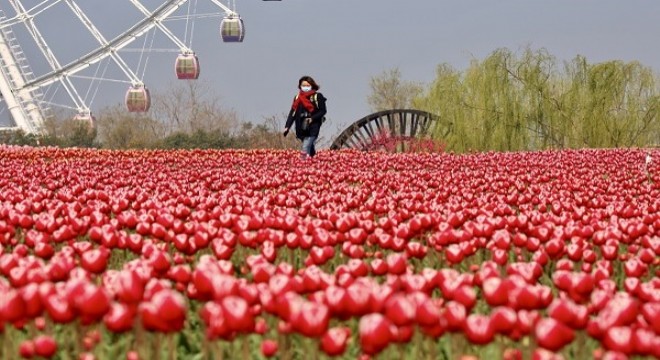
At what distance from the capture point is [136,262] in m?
4.77

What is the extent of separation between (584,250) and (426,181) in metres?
8.00

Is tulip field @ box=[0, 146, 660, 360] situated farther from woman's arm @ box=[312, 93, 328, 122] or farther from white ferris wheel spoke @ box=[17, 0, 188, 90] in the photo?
white ferris wheel spoke @ box=[17, 0, 188, 90]

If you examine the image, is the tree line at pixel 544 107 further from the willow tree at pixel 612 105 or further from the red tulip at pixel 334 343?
the red tulip at pixel 334 343

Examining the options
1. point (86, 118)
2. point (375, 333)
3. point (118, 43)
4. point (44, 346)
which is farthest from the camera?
point (86, 118)

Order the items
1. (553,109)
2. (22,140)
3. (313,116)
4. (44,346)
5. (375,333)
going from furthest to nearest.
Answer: (22,140) → (553,109) → (313,116) → (44,346) → (375,333)

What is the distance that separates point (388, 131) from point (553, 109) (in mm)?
5913

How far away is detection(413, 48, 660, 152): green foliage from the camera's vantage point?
33.0 meters

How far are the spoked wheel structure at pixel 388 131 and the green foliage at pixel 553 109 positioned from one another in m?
1.18

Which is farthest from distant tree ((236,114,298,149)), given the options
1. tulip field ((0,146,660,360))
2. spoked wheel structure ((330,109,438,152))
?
tulip field ((0,146,660,360))

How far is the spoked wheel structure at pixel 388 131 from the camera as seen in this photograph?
113 feet

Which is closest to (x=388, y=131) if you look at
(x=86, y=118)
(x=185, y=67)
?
(x=185, y=67)

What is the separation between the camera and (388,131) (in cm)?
3516

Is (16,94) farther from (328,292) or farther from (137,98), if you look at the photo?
(328,292)

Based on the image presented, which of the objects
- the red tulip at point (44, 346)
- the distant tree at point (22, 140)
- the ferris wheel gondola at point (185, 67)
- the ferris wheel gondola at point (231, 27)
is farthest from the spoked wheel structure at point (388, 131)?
the red tulip at point (44, 346)
